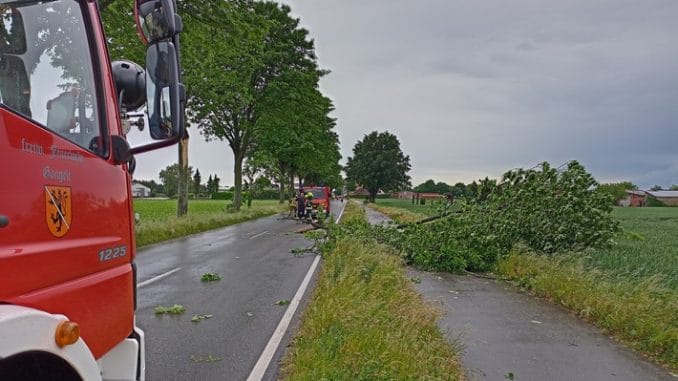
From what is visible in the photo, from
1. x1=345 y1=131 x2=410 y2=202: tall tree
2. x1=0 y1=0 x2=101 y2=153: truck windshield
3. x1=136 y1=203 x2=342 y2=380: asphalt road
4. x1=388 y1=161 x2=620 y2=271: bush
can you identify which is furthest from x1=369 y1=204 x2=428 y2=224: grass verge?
x1=345 y1=131 x2=410 y2=202: tall tree

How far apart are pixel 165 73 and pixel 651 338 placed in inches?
235

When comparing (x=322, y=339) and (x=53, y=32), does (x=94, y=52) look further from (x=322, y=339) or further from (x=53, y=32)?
(x=322, y=339)

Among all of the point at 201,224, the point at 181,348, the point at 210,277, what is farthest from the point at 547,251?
the point at 201,224

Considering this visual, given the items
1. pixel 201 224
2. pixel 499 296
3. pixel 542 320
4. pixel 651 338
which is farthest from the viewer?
pixel 201 224

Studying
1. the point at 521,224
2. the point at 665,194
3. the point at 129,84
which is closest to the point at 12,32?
the point at 129,84

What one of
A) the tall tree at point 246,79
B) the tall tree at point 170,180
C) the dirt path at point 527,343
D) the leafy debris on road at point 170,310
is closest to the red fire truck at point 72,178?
the dirt path at point 527,343

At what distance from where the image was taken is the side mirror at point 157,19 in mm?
2516

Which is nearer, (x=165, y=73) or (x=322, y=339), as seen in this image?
(x=165, y=73)

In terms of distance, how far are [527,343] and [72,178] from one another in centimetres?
551

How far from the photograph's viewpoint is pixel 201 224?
863 inches

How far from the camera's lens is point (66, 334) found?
1.82 m

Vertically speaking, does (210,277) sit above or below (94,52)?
below

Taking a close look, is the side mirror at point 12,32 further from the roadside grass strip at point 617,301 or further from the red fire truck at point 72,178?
the roadside grass strip at point 617,301

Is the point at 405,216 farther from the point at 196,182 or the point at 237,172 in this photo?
the point at 196,182
